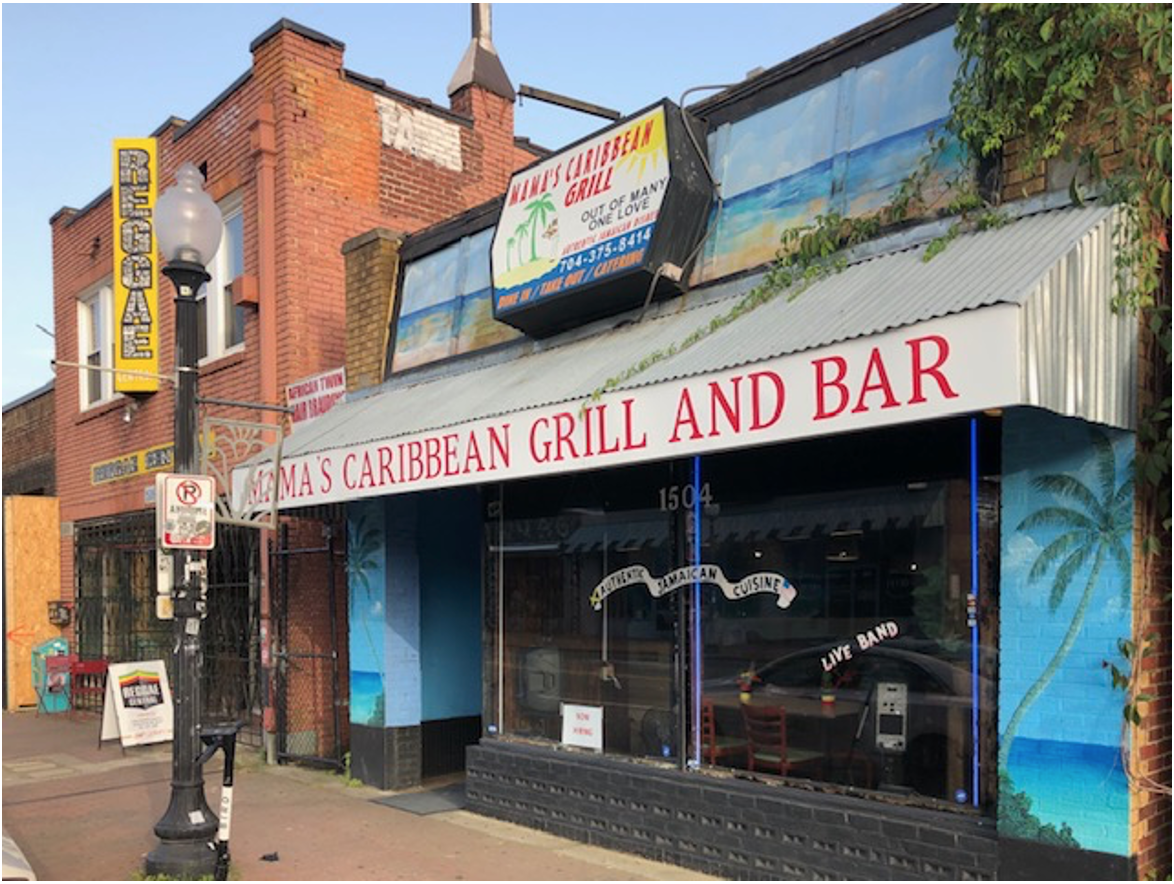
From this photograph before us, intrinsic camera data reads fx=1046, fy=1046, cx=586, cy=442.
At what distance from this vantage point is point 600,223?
26.2 ft

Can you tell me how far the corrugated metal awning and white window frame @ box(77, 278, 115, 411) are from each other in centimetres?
1050

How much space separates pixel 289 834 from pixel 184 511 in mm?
3008

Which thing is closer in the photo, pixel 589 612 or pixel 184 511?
pixel 184 511

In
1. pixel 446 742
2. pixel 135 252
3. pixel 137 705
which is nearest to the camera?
pixel 446 742

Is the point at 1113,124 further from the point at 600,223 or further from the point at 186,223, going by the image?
the point at 186,223

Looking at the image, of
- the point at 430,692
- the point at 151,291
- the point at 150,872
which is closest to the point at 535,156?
the point at 151,291

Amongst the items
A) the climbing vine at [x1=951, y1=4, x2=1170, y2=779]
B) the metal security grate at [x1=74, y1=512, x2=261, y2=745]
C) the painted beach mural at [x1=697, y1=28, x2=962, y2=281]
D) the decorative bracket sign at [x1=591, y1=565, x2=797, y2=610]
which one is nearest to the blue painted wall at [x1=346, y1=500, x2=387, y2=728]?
the metal security grate at [x1=74, y1=512, x2=261, y2=745]

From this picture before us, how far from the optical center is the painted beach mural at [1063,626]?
5.00m

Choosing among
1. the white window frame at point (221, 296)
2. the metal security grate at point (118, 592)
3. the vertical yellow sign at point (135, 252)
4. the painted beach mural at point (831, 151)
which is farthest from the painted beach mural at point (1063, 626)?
the metal security grate at point (118, 592)

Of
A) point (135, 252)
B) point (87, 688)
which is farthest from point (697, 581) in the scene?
point (87, 688)

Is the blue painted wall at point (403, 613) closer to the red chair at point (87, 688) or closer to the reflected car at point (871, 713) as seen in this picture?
the reflected car at point (871, 713)

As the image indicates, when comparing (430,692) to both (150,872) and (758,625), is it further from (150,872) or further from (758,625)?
(758,625)

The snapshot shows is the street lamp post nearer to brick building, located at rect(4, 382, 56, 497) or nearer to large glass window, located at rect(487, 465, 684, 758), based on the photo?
large glass window, located at rect(487, 465, 684, 758)

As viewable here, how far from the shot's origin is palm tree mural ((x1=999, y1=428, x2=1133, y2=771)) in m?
5.03
